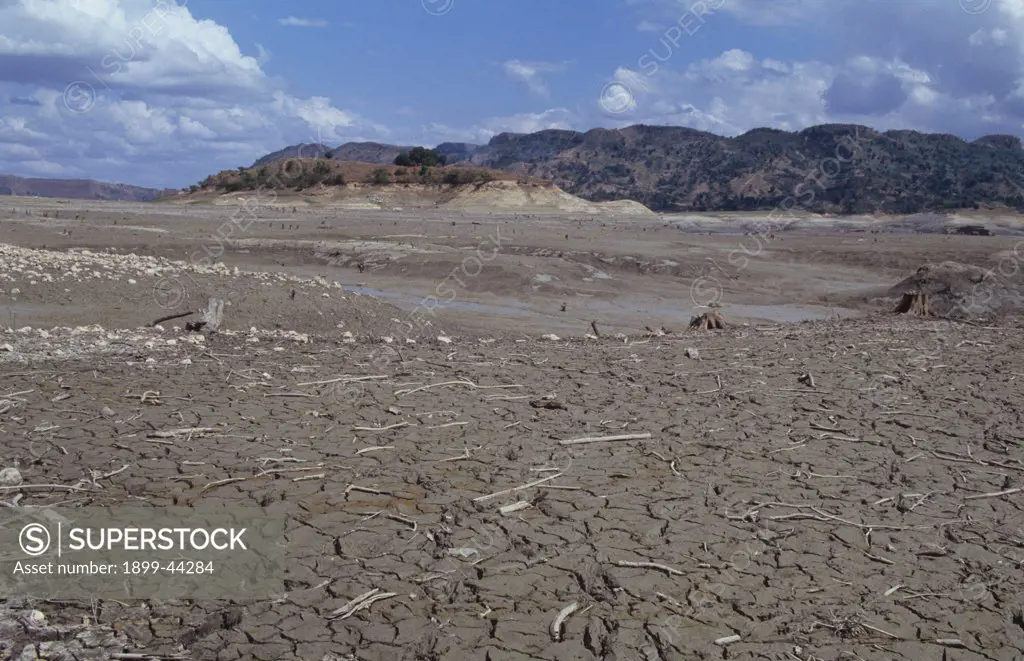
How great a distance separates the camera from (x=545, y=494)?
4957 millimetres

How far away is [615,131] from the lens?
483 ft

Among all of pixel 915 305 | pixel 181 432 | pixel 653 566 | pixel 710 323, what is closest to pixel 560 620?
pixel 653 566

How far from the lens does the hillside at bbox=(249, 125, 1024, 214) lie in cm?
8125

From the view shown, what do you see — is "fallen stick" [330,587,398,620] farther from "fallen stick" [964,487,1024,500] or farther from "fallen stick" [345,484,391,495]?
"fallen stick" [964,487,1024,500]

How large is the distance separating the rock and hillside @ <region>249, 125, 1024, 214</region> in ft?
247

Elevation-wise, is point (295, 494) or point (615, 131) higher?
point (615, 131)

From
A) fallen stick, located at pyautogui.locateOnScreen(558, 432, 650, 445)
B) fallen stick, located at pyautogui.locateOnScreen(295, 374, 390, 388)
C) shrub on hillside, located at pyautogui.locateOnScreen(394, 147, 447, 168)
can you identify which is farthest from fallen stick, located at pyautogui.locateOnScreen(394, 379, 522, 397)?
shrub on hillside, located at pyautogui.locateOnScreen(394, 147, 447, 168)

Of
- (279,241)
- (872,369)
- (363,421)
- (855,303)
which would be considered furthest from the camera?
(279,241)

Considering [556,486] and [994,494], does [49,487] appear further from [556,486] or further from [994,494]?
[994,494]

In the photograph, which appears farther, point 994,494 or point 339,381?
point 339,381

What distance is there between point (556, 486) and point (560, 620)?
4.75 ft

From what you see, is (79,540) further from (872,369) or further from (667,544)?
(872,369)

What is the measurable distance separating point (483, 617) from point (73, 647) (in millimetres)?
1616

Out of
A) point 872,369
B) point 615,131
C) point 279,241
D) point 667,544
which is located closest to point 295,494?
point 667,544
